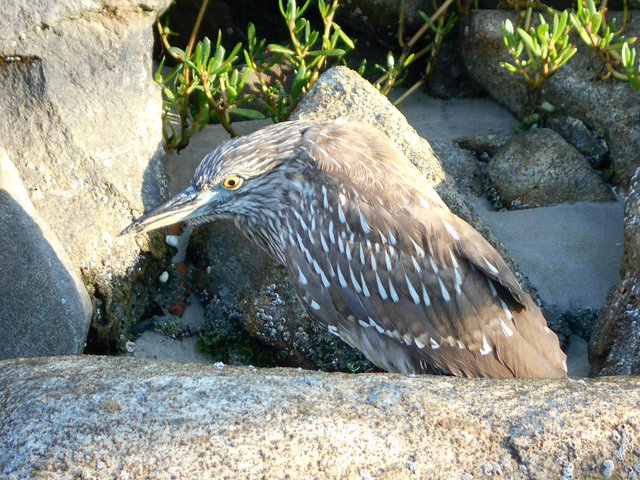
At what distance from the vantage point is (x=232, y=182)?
3.09 meters

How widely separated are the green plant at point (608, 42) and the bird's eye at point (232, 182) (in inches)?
98.9

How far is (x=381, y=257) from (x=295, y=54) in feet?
6.75

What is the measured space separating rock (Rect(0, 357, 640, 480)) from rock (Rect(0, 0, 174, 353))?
1119mm

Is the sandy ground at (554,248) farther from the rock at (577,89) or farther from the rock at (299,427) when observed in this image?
the rock at (299,427)

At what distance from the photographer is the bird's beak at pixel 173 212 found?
2930mm

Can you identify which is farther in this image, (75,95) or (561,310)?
(561,310)

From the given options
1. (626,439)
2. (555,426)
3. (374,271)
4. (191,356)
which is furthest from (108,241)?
(626,439)

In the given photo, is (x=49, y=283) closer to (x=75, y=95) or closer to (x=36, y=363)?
(x=36, y=363)

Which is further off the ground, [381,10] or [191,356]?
[381,10]

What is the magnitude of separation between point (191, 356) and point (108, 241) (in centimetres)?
80

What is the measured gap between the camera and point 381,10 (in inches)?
190

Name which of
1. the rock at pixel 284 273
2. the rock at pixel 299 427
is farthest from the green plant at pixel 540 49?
the rock at pixel 299 427

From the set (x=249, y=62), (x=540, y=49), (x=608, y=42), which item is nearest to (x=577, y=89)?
(x=608, y=42)

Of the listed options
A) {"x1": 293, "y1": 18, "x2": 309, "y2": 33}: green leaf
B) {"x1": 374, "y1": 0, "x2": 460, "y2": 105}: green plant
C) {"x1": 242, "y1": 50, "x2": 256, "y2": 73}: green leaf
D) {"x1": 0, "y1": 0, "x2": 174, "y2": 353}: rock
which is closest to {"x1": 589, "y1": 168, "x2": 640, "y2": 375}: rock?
{"x1": 374, "y1": 0, "x2": 460, "y2": 105}: green plant
